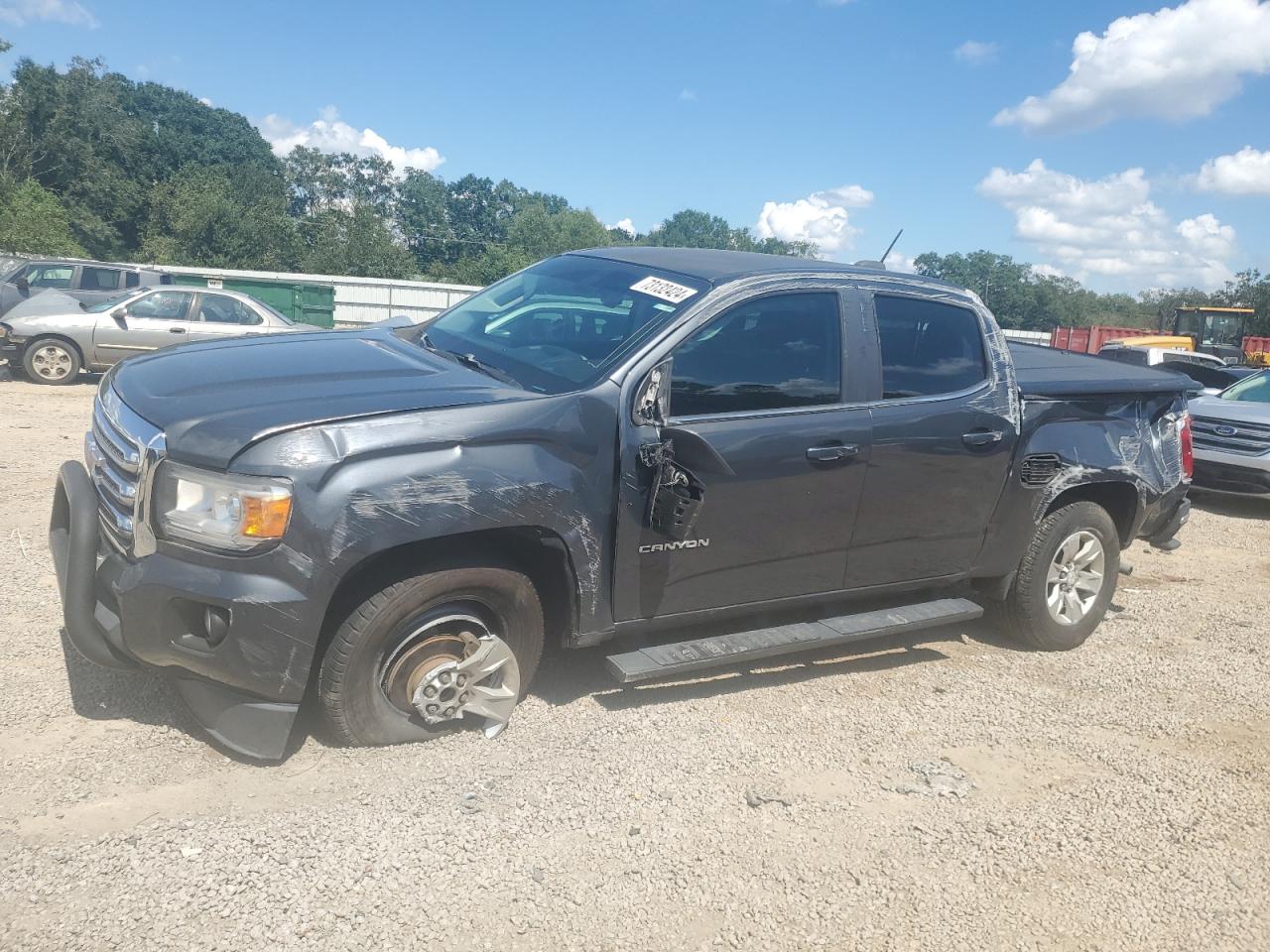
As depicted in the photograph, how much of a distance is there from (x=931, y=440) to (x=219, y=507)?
3.00 m

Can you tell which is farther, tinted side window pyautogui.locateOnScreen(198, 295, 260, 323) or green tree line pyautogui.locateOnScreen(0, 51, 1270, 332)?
green tree line pyautogui.locateOnScreen(0, 51, 1270, 332)

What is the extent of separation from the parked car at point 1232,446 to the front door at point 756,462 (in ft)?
25.2

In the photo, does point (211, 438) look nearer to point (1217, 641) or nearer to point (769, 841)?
point (769, 841)

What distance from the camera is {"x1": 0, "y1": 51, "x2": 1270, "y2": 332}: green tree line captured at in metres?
61.1

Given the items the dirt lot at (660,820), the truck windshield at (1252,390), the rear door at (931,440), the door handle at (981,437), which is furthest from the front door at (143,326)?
the truck windshield at (1252,390)

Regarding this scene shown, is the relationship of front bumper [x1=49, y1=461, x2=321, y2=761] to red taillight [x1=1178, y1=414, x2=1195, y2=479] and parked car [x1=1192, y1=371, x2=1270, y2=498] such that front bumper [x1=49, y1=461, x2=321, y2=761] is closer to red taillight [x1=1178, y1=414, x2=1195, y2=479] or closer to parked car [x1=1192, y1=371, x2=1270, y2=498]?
red taillight [x1=1178, y1=414, x2=1195, y2=479]

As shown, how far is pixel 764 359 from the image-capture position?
408 centimetres

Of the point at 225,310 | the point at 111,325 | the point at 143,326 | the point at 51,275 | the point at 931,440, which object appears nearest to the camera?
the point at 931,440

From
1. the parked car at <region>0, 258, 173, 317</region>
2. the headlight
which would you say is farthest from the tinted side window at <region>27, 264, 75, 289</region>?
the headlight

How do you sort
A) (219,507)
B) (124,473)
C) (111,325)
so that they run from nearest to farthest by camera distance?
(219,507) < (124,473) < (111,325)

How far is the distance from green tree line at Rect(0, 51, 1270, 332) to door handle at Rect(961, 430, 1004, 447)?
130 feet

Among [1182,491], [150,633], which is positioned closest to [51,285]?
[150,633]

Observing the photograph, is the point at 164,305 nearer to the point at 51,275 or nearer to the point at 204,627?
the point at 51,275

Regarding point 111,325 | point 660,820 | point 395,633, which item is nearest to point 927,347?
point 660,820
